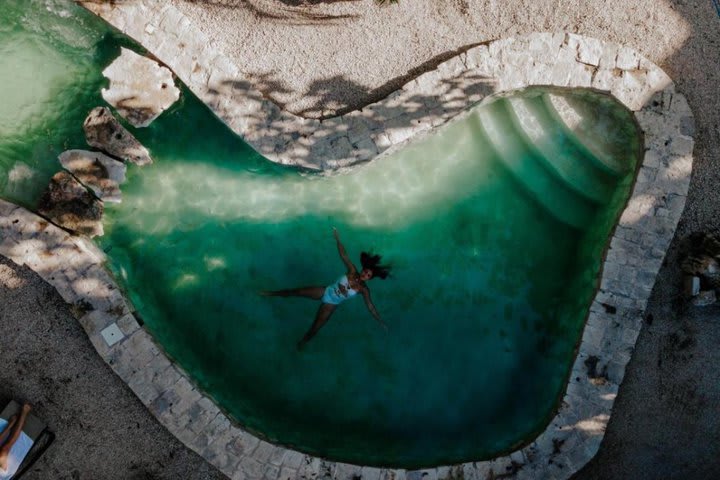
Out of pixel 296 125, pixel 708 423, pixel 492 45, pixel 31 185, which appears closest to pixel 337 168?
pixel 296 125

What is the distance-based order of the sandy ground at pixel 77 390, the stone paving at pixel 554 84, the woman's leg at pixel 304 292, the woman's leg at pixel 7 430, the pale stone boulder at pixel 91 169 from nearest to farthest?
the woman's leg at pixel 7 430
the sandy ground at pixel 77 390
the stone paving at pixel 554 84
the woman's leg at pixel 304 292
the pale stone boulder at pixel 91 169

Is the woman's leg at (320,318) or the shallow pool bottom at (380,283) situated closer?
the woman's leg at (320,318)

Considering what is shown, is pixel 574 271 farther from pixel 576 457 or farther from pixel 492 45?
pixel 492 45

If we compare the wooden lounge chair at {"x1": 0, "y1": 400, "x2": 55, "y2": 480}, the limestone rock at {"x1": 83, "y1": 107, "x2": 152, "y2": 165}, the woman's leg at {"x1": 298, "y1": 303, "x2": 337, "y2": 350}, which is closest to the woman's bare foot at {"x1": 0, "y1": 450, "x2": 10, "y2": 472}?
the wooden lounge chair at {"x1": 0, "y1": 400, "x2": 55, "y2": 480}

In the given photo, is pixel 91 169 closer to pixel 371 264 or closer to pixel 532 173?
pixel 371 264

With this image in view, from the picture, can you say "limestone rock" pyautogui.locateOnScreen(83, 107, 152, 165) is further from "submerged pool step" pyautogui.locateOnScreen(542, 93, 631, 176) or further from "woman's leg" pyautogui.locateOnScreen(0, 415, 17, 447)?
"submerged pool step" pyautogui.locateOnScreen(542, 93, 631, 176)

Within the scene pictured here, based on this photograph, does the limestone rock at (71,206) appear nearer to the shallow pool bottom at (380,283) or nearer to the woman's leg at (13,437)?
the shallow pool bottom at (380,283)

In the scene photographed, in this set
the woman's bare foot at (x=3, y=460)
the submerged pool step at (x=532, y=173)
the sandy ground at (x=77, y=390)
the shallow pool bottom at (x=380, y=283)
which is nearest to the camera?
the woman's bare foot at (x=3, y=460)

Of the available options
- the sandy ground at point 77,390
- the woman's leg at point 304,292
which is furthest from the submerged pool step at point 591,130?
the sandy ground at point 77,390
